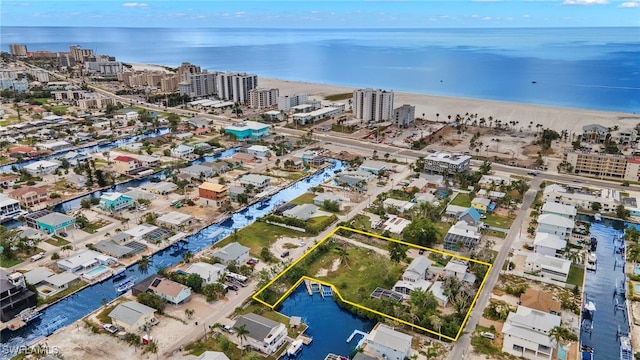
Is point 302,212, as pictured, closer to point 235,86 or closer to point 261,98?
point 261,98

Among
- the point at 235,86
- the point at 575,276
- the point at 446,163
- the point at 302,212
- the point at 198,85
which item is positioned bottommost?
the point at 575,276

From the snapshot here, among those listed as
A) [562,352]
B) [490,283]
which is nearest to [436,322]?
[562,352]

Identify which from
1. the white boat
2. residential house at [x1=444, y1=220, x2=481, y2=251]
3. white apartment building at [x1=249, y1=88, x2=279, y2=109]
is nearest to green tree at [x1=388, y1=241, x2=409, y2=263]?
residential house at [x1=444, y1=220, x2=481, y2=251]

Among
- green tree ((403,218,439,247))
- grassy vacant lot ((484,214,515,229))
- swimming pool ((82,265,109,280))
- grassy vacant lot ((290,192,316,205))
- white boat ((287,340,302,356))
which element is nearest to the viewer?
white boat ((287,340,302,356))

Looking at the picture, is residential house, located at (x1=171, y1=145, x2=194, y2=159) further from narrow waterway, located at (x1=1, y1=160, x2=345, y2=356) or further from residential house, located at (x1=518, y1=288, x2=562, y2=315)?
residential house, located at (x1=518, y1=288, x2=562, y2=315)

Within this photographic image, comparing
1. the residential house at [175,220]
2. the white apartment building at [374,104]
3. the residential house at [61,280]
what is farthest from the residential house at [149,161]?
the white apartment building at [374,104]

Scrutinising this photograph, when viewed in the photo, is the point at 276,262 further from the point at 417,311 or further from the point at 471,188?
the point at 471,188
